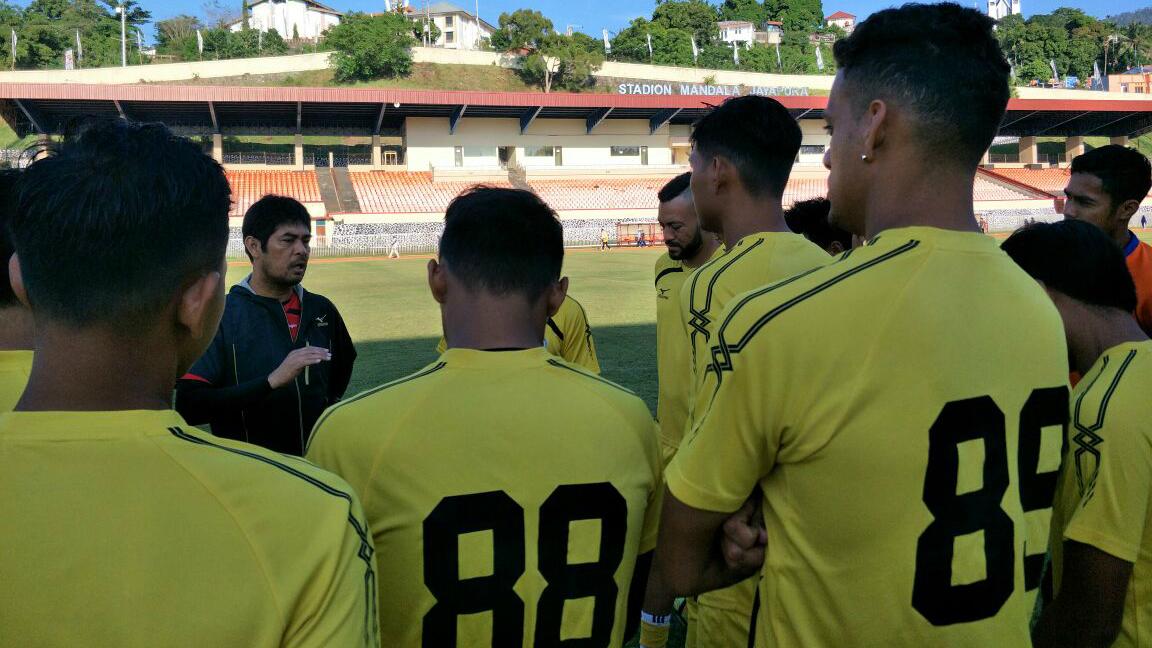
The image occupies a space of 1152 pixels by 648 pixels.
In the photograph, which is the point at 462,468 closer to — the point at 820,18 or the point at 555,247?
the point at 555,247

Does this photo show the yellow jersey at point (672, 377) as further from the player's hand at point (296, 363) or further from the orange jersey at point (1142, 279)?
the orange jersey at point (1142, 279)

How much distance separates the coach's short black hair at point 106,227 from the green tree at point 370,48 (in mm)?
63713

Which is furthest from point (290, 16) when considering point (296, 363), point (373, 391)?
point (373, 391)

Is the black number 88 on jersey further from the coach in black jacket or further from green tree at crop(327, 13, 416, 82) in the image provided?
green tree at crop(327, 13, 416, 82)

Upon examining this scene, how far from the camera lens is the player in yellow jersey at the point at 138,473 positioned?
46.3 inches

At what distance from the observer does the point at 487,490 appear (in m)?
1.77

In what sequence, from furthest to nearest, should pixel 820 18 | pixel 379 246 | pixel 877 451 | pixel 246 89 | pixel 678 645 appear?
1. pixel 820 18
2. pixel 246 89
3. pixel 379 246
4. pixel 678 645
5. pixel 877 451

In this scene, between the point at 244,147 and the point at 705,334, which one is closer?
Result: the point at 705,334

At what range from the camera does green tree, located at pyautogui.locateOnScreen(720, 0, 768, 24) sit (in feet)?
400

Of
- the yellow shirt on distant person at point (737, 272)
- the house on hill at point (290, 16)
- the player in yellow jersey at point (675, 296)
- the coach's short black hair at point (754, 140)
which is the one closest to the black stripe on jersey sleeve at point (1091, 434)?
the yellow shirt on distant person at point (737, 272)

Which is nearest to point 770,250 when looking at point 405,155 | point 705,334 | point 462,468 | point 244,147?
point 705,334

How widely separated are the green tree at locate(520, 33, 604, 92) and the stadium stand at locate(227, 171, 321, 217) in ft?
80.3

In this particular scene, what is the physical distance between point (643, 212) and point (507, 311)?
4272cm

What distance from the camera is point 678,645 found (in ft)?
13.3
